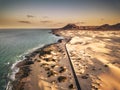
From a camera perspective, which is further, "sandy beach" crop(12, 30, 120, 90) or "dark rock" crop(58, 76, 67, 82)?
"dark rock" crop(58, 76, 67, 82)

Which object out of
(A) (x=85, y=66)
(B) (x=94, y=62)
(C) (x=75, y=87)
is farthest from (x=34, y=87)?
(B) (x=94, y=62)

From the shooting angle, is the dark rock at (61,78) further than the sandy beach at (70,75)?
Yes

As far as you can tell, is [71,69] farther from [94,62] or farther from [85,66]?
[94,62]

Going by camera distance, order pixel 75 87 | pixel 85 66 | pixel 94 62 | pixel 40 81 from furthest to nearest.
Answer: pixel 94 62
pixel 85 66
pixel 40 81
pixel 75 87

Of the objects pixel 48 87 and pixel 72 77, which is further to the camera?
pixel 72 77

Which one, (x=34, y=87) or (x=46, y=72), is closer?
(x=34, y=87)

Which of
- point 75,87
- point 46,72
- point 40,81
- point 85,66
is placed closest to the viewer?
point 75,87

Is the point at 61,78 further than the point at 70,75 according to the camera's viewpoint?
No

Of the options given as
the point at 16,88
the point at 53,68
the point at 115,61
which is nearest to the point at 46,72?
the point at 53,68

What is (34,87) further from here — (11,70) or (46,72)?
(11,70)
